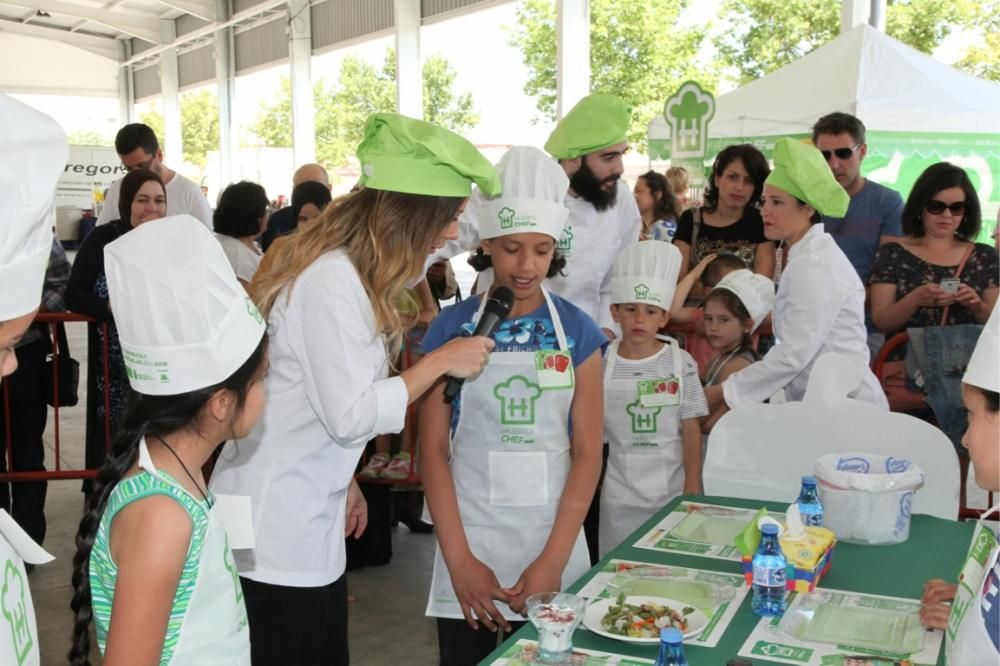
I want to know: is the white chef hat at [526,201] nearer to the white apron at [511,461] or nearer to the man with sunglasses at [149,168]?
the white apron at [511,461]

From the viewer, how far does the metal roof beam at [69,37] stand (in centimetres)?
2998

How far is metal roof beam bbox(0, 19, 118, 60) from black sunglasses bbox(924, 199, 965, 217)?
1250 inches

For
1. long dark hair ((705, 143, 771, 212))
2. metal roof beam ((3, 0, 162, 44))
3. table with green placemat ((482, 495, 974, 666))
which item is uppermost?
metal roof beam ((3, 0, 162, 44))

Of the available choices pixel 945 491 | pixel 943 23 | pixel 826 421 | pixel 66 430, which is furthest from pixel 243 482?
pixel 943 23

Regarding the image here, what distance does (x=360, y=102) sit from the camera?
1043 inches

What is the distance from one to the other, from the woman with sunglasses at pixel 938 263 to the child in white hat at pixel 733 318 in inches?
20.1

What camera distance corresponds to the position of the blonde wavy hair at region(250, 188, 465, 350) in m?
1.93

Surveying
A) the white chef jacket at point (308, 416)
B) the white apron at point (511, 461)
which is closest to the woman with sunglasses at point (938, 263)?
the white apron at point (511, 461)

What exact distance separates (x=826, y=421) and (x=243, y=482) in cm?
156

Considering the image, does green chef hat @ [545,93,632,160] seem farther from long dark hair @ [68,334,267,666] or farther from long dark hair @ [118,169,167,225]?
long dark hair @ [68,334,267,666]

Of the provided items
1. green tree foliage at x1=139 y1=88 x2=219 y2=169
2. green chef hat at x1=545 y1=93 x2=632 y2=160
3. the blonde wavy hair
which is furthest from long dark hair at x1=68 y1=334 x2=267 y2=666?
green tree foliage at x1=139 y1=88 x2=219 y2=169

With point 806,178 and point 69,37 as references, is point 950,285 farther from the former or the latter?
point 69,37

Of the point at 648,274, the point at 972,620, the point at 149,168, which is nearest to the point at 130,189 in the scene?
the point at 149,168

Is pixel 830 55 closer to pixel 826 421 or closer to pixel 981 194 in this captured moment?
pixel 981 194
